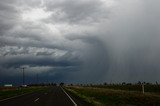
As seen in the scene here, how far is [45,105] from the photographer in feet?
67.9

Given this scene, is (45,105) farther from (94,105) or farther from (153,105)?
(153,105)

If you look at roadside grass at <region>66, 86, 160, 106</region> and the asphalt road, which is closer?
roadside grass at <region>66, 86, 160, 106</region>

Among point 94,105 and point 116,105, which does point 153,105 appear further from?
point 94,105

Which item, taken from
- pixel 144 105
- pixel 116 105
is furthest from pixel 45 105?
pixel 144 105

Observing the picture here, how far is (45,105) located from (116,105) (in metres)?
5.30

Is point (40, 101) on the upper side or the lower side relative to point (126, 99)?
upper

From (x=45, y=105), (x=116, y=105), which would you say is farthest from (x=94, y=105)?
(x=45, y=105)

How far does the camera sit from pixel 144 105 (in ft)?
68.1

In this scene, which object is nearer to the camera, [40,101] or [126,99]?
[40,101]

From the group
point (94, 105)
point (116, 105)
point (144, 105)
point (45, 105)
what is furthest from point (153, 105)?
point (45, 105)

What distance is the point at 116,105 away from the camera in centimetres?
2056

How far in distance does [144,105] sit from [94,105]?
12.7 feet

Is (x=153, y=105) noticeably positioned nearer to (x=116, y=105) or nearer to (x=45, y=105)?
(x=116, y=105)

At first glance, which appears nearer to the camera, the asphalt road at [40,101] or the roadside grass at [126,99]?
the roadside grass at [126,99]
